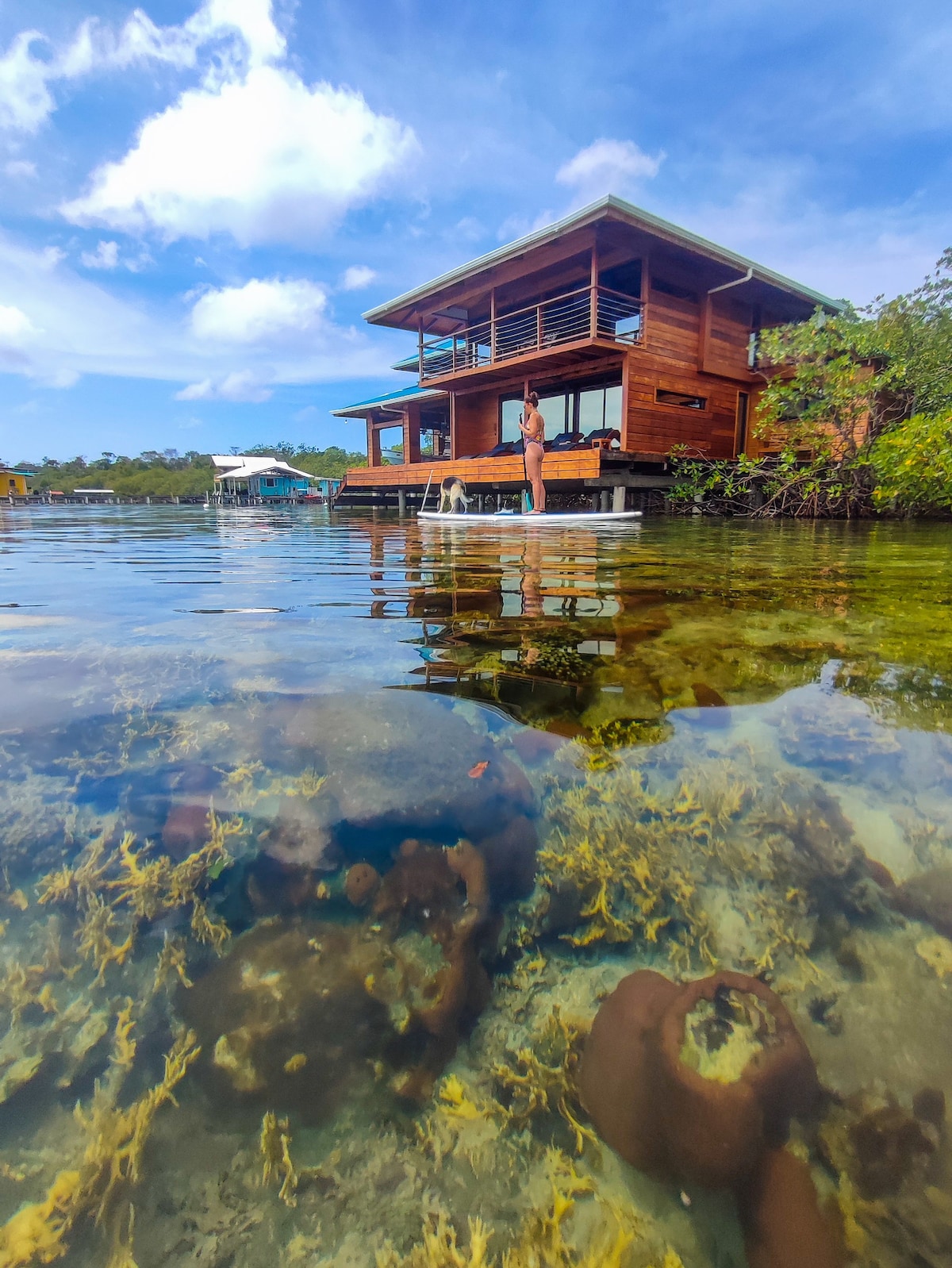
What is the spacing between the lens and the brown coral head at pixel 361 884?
3.12 ft

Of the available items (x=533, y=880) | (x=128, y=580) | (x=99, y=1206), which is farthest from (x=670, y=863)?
(x=128, y=580)

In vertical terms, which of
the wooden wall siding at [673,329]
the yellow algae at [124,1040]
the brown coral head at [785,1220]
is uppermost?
the wooden wall siding at [673,329]

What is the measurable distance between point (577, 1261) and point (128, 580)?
3.85 meters

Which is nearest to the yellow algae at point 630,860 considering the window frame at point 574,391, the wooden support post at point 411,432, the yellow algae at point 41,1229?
the yellow algae at point 41,1229

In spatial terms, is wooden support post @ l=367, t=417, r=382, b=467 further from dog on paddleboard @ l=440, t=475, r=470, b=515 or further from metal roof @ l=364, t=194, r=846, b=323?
dog on paddleboard @ l=440, t=475, r=470, b=515

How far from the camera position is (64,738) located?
131cm

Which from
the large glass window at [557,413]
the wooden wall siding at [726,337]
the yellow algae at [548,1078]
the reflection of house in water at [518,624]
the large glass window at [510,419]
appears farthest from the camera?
the large glass window at [510,419]

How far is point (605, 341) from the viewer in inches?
488

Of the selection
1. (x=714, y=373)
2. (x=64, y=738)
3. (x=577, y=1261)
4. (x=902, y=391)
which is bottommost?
(x=577, y=1261)

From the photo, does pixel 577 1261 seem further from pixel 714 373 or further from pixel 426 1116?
pixel 714 373

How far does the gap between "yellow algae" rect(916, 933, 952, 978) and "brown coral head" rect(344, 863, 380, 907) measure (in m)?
0.79

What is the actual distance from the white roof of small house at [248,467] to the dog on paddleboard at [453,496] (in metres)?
26.4

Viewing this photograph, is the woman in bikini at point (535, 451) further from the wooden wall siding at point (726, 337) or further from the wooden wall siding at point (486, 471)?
the wooden wall siding at point (726, 337)

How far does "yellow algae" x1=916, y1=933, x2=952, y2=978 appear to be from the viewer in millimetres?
849
